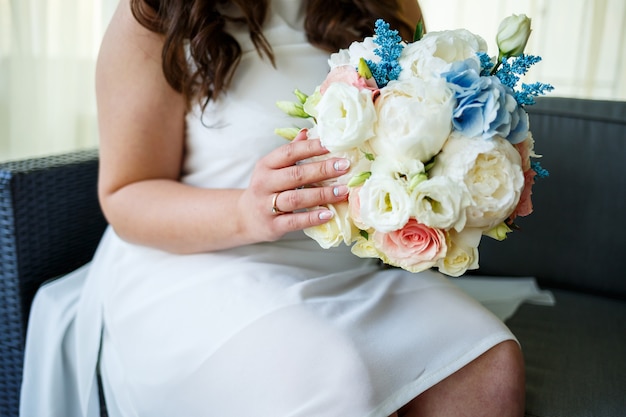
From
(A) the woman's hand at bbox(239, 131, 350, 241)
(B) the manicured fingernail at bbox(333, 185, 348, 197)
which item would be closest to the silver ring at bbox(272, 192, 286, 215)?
(A) the woman's hand at bbox(239, 131, 350, 241)

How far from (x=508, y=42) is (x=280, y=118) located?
0.49 meters

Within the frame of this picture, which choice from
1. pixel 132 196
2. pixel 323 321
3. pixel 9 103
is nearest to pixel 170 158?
pixel 132 196

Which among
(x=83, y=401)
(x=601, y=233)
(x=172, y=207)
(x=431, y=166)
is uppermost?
(x=431, y=166)

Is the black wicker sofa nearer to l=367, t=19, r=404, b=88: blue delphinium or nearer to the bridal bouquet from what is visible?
the bridal bouquet

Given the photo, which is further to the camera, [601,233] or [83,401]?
[601,233]

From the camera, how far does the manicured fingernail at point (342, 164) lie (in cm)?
81

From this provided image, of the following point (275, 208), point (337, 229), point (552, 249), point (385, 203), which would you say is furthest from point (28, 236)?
point (552, 249)

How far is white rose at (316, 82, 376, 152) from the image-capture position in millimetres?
749

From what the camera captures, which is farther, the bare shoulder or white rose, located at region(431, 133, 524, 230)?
the bare shoulder

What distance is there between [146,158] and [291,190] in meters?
0.39

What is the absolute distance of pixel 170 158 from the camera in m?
1.19

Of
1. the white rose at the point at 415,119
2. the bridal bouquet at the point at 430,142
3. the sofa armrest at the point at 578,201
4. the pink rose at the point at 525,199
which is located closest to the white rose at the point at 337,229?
the bridal bouquet at the point at 430,142

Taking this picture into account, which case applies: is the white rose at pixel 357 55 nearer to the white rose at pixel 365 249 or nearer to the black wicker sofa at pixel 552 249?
the white rose at pixel 365 249

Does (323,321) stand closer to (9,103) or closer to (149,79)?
(149,79)
